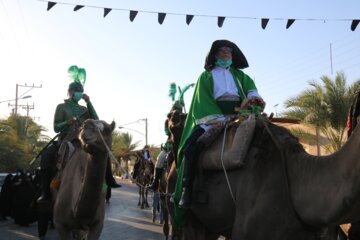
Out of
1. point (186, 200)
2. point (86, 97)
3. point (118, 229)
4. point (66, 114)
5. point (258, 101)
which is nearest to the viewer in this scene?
point (186, 200)

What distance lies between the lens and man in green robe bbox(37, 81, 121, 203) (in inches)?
363

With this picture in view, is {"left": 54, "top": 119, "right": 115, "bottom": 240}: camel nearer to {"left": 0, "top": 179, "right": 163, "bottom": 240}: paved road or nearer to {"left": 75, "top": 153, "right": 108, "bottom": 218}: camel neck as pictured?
{"left": 75, "top": 153, "right": 108, "bottom": 218}: camel neck

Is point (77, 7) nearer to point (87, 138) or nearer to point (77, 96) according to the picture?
point (77, 96)

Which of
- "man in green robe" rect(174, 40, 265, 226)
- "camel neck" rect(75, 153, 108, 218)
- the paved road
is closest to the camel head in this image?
"camel neck" rect(75, 153, 108, 218)

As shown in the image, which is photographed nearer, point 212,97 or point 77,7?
point 212,97

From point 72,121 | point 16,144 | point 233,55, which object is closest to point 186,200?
point 233,55

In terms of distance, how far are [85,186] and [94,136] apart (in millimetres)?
797

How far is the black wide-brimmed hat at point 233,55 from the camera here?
612 centimetres

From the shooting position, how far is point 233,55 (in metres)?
6.17

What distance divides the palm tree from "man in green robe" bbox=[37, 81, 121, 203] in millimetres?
13838

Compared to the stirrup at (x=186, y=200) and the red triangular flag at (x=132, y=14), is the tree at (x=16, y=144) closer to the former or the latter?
A: the red triangular flag at (x=132, y=14)

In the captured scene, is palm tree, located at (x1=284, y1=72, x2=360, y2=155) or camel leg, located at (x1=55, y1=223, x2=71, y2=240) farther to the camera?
palm tree, located at (x1=284, y1=72, x2=360, y2=155)

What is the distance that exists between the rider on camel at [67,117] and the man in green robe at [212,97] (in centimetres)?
366

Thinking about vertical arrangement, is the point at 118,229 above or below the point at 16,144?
below
